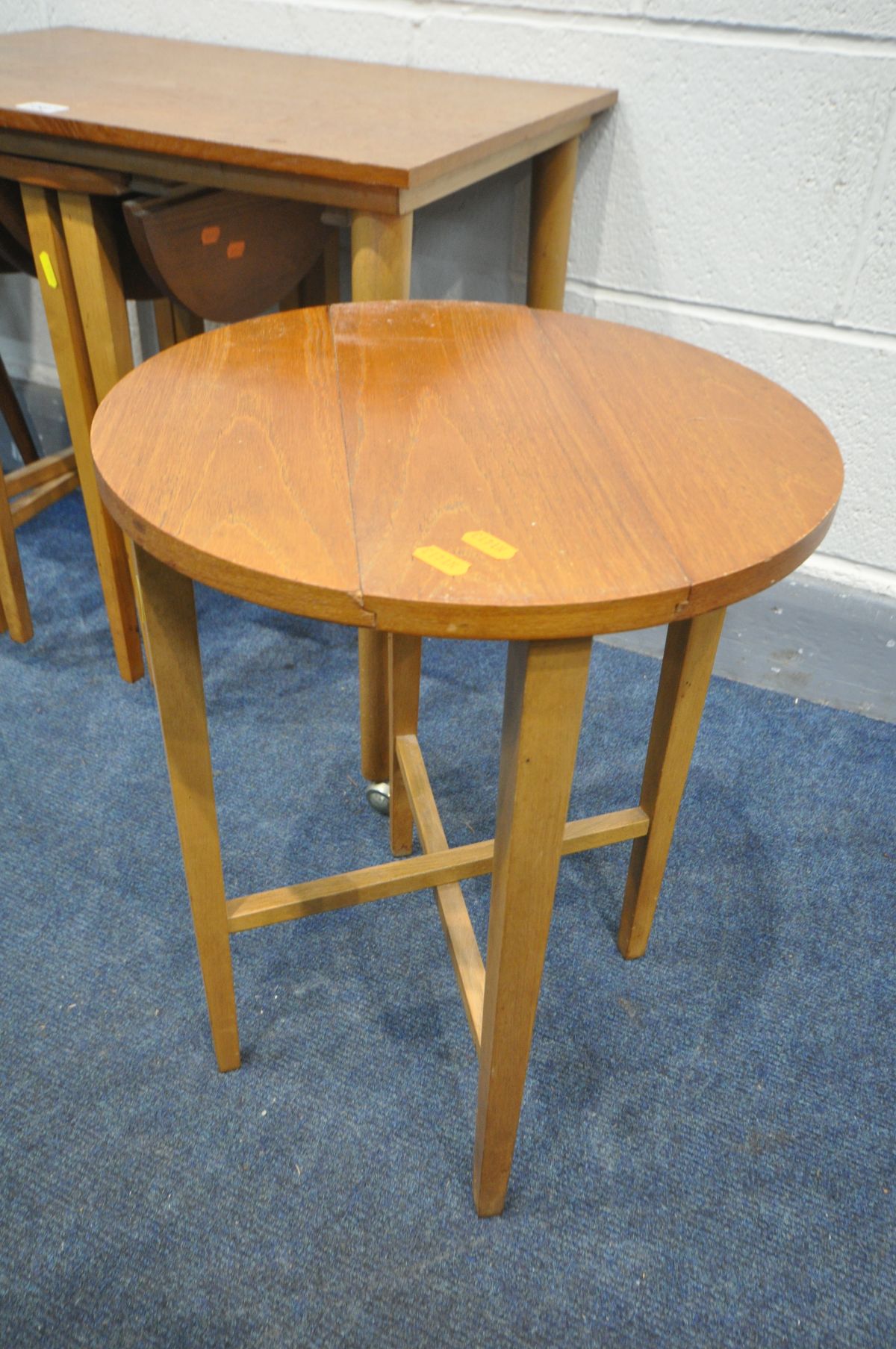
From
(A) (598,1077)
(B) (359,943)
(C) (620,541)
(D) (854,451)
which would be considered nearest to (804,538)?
(C) (620,541)

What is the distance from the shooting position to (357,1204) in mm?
1078

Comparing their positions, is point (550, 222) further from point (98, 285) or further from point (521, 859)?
point (521, 859)

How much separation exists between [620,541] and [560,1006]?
0.82 metres

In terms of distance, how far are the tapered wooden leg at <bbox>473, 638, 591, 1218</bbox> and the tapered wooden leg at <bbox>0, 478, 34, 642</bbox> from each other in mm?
1327

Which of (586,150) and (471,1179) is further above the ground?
(586,150)

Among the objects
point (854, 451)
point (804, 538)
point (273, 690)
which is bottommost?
point (273, 690)

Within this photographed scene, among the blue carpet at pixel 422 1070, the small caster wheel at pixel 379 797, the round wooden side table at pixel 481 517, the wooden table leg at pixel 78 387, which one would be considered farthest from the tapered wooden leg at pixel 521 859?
the wooden table leg at pixel 78 387

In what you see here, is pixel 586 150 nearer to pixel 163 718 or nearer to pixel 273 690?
pixel 273 690

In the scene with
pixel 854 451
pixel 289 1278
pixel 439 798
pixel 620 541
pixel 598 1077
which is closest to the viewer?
pixel 620 541

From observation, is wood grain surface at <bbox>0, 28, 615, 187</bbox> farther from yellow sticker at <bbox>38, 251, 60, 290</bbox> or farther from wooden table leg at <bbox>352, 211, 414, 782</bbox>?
yellow sticker at <bbox>38, 251, 60, 290</bbox>

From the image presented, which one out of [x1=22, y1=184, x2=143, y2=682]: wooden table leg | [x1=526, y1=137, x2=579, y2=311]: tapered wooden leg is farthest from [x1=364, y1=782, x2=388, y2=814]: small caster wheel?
[x1=526, y1=137, x2=579, y2=311]: tapered wooden leg

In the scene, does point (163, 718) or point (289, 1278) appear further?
point (289, 1278)

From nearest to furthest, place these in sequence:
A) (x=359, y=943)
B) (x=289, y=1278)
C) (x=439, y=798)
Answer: (x=289, y=1278) < (x=359, y=943) < (x=439, y=798)

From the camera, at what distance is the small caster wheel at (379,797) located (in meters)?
1.54
